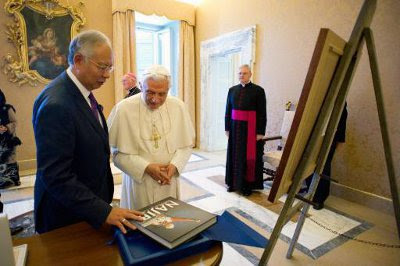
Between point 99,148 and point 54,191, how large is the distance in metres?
0.22

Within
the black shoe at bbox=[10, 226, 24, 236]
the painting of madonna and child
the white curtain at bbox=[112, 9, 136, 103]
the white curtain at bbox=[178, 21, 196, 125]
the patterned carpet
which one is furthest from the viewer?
the white curtain at bbox=[178, 21, 196, 125]

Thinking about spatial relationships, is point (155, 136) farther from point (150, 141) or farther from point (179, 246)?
point (179, 246)

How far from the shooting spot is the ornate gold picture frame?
4215 mm

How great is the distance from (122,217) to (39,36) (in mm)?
4640

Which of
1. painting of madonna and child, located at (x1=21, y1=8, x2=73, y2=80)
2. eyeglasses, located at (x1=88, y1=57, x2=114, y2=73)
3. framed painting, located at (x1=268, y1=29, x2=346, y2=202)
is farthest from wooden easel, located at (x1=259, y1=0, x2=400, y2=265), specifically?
painting of madonna and child, located at (x1=21, y1=8, x2=73, y2=80)

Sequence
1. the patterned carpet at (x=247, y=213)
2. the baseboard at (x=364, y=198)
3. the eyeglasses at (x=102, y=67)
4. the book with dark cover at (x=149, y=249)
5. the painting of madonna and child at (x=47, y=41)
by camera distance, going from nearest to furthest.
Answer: the book with dark cover at (x=149, y=249)
the eyeglasses at (x=102, y=67)
the patterned carpet at (x=247, y=213)
the baseboard at (x=364, y=198)
the painting of madonna and child at (x=47, y=41)

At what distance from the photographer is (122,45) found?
16.6 feet

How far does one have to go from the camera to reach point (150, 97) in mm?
1456

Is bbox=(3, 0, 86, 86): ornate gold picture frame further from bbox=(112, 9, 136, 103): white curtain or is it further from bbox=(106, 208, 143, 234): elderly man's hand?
bbox=(106, 208, 143, 234): elderly man's hand

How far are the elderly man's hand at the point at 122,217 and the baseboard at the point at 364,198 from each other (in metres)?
2.94

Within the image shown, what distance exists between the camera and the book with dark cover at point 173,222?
766 mm

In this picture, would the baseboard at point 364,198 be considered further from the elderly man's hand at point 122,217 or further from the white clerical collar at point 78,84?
the white clerical collar at point 78,84

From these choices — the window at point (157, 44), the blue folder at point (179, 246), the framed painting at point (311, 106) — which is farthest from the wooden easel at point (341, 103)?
the window at point (157, 44)

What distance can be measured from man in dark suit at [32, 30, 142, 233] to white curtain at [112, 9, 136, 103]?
4.16 meters
